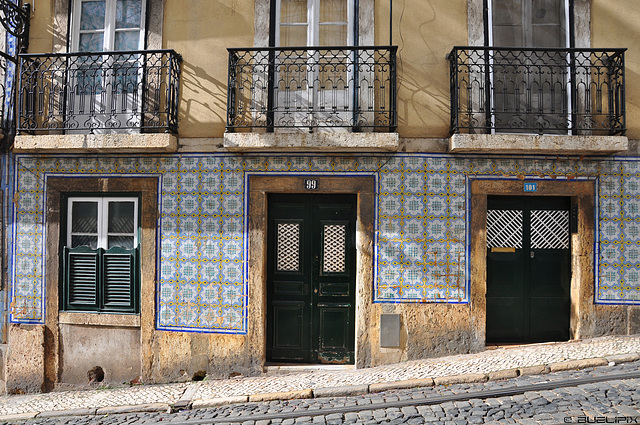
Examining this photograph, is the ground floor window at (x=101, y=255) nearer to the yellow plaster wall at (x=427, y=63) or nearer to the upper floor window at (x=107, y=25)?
the upper floor window at (x=107, y=25)

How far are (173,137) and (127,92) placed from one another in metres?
0.95

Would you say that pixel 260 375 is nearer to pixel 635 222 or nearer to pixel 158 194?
pixel 158 194

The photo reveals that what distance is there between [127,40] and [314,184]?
3276 mm

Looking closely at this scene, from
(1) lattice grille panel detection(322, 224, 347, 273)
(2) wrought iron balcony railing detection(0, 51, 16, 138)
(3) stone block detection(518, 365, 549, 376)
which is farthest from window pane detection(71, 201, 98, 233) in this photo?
(3) stone block detection(518, 365, 549, 376)

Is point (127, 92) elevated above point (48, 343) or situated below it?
Answer: above

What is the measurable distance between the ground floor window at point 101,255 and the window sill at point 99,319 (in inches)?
3.0

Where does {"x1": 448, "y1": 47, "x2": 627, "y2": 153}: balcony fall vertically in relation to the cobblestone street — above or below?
above

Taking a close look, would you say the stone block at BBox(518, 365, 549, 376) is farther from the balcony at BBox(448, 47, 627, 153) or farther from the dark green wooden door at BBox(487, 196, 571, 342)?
the balcony at BBox(448, 47, 627, 153)

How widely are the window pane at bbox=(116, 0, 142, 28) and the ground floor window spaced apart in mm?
2380

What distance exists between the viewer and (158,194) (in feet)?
21.3

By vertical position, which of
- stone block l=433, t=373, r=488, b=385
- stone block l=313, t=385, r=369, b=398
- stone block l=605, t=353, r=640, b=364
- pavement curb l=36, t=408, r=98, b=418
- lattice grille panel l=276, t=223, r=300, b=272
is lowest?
pavement curb l=36, t=408, r=98, b=418

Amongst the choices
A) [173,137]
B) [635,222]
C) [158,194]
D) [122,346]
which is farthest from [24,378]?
[635,222]

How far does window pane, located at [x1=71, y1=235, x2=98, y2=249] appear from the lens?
6.73 meters

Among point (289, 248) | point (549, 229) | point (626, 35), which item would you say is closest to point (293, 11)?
point (289, 248)
